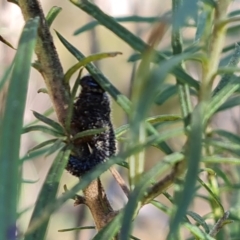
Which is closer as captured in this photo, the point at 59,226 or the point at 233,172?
the point at 233,172

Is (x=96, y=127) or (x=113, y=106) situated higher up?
(x=113, y=106)

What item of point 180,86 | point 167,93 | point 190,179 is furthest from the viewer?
point 167,93

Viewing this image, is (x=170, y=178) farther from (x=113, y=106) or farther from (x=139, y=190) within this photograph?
(x=113, y=106)

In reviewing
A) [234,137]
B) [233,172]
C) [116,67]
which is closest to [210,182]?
[234,137]

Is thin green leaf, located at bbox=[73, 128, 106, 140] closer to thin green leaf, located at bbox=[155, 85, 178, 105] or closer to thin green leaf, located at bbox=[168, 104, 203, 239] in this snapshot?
thin green leaf, located at bbox=[168, 104, 203, 239]

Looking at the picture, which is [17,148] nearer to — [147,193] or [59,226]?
[147,193]

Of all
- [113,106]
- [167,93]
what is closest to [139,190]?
[167,93]

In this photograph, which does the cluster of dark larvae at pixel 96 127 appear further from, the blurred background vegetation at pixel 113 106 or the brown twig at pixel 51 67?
the blurred background vegetation at pixel 113 106
